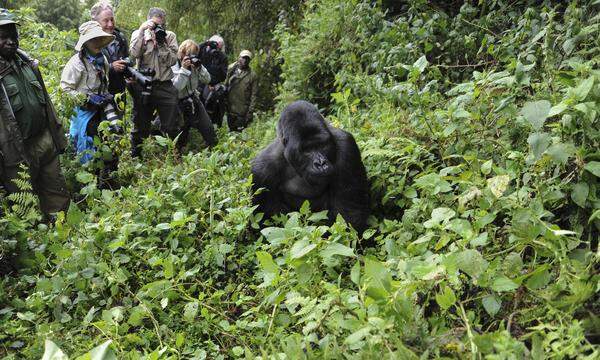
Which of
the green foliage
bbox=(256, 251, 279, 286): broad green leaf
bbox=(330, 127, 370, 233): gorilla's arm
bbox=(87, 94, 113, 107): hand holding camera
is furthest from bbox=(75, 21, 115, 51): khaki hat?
the green foliage

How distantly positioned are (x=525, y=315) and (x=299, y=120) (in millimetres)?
1747

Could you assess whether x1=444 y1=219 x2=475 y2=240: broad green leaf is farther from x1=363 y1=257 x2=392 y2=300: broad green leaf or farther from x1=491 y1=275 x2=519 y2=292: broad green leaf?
x1=363 y1=257 x2=392 y2=300: broad green leaf

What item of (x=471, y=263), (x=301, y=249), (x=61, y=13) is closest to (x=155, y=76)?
(x=301, y=249)

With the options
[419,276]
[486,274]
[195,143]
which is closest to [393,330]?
[419,276]

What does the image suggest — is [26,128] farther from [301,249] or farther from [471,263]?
[471,263]

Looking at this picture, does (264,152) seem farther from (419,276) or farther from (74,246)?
(419,276)

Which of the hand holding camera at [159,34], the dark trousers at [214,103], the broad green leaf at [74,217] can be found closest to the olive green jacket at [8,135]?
the broad green leaf at [74,217]

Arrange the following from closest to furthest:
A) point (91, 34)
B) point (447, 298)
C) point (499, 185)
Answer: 1. point (447, 298)
2. point (499, 185)
3. point (91, 34)

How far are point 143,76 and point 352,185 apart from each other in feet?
10.3

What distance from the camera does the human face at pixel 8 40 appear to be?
389cm

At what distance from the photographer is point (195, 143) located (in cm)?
716

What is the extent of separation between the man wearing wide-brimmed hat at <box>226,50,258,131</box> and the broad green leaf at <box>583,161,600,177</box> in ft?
20.6

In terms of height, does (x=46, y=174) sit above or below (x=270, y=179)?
below

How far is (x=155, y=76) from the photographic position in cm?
596
